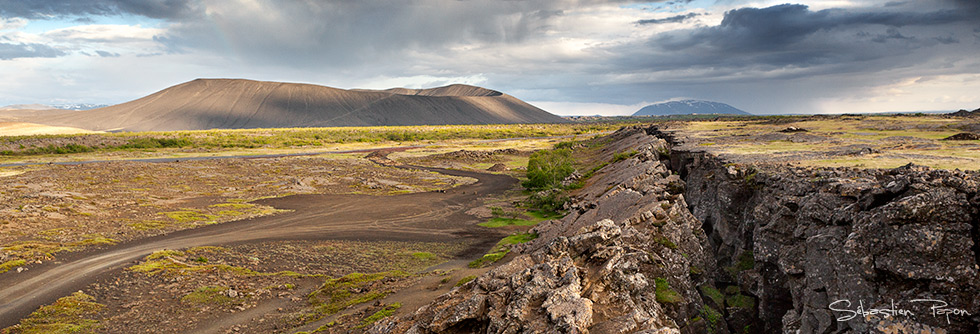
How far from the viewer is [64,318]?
18.5 m

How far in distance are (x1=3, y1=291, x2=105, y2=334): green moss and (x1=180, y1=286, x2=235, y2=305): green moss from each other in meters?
3.23

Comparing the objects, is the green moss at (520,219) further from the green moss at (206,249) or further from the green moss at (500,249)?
the green moss at (206,249)

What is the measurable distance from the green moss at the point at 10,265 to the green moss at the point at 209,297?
1088 cm

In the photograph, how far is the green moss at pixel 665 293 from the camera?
13.2 metres

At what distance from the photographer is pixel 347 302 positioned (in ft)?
64.5

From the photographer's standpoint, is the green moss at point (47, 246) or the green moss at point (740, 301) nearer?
the green moss at point (740, 301)

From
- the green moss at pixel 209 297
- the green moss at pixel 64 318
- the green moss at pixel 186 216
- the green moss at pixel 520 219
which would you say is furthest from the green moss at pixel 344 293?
the green moss at pixel 186 216

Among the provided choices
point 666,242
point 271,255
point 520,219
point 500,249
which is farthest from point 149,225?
point 666,242

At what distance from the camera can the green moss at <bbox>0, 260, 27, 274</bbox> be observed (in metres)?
23.4

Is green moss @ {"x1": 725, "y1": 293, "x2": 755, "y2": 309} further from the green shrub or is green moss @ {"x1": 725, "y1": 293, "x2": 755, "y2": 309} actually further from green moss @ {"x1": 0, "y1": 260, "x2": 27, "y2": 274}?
green moss @ {"x1": 0, "y1": 260, "x2": 27, "y2": 274}

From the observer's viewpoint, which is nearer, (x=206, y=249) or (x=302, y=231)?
(x=206, y=249)

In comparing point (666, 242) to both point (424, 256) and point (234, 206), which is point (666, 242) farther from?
point (234, 206)

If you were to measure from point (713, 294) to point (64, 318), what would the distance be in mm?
24746

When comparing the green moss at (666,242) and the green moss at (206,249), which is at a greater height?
the green moss at (666,242)
